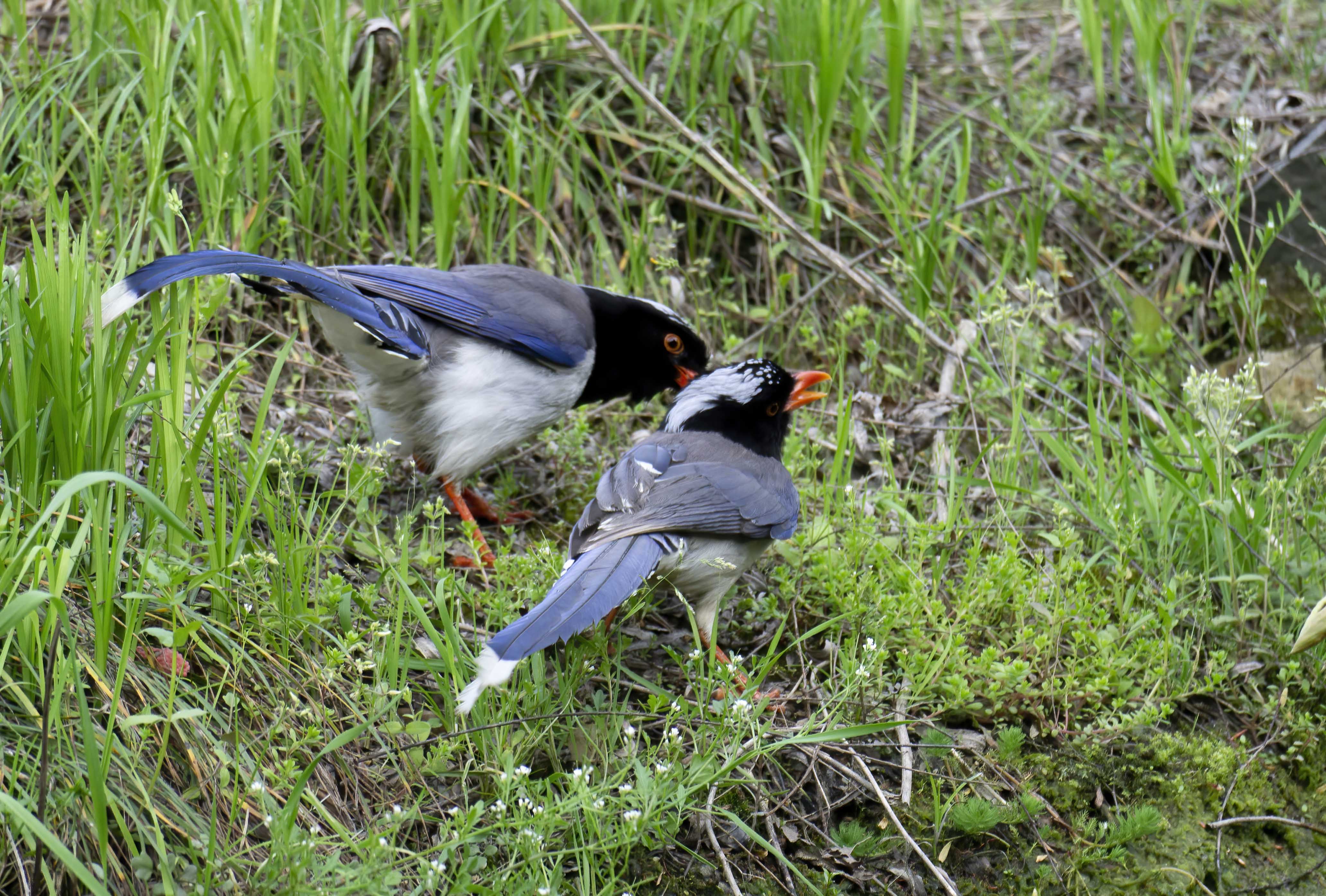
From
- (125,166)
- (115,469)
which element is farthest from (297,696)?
(125,166)

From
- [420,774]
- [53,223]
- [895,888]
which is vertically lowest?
[895,888]

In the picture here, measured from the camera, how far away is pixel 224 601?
10.1ft

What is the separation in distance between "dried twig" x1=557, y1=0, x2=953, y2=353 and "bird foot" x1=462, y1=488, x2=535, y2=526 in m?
1.75

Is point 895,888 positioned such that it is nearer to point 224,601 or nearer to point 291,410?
point 224,601

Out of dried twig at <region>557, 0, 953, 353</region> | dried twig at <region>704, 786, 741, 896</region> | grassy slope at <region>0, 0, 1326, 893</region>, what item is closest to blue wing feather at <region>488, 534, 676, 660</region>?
grassy slope at <region>0, 0, 1326, 893</region>

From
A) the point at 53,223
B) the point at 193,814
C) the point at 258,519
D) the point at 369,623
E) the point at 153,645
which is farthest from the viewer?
the point at 53,223

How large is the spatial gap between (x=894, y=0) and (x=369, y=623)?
4172mm

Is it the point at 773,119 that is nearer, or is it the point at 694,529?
the point at 694,529

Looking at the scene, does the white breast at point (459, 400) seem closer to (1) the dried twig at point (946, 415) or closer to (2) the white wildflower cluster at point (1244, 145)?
(1) the dried twig at point (946, 415)

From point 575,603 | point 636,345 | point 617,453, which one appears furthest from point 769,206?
point 575,603

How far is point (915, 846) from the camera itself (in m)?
3.05

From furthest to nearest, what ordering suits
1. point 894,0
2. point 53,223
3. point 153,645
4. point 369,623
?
point 894,0
point 53,223
point 369,623
point 153,645

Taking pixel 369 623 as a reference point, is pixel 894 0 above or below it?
above

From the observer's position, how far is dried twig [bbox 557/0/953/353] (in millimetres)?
5184
